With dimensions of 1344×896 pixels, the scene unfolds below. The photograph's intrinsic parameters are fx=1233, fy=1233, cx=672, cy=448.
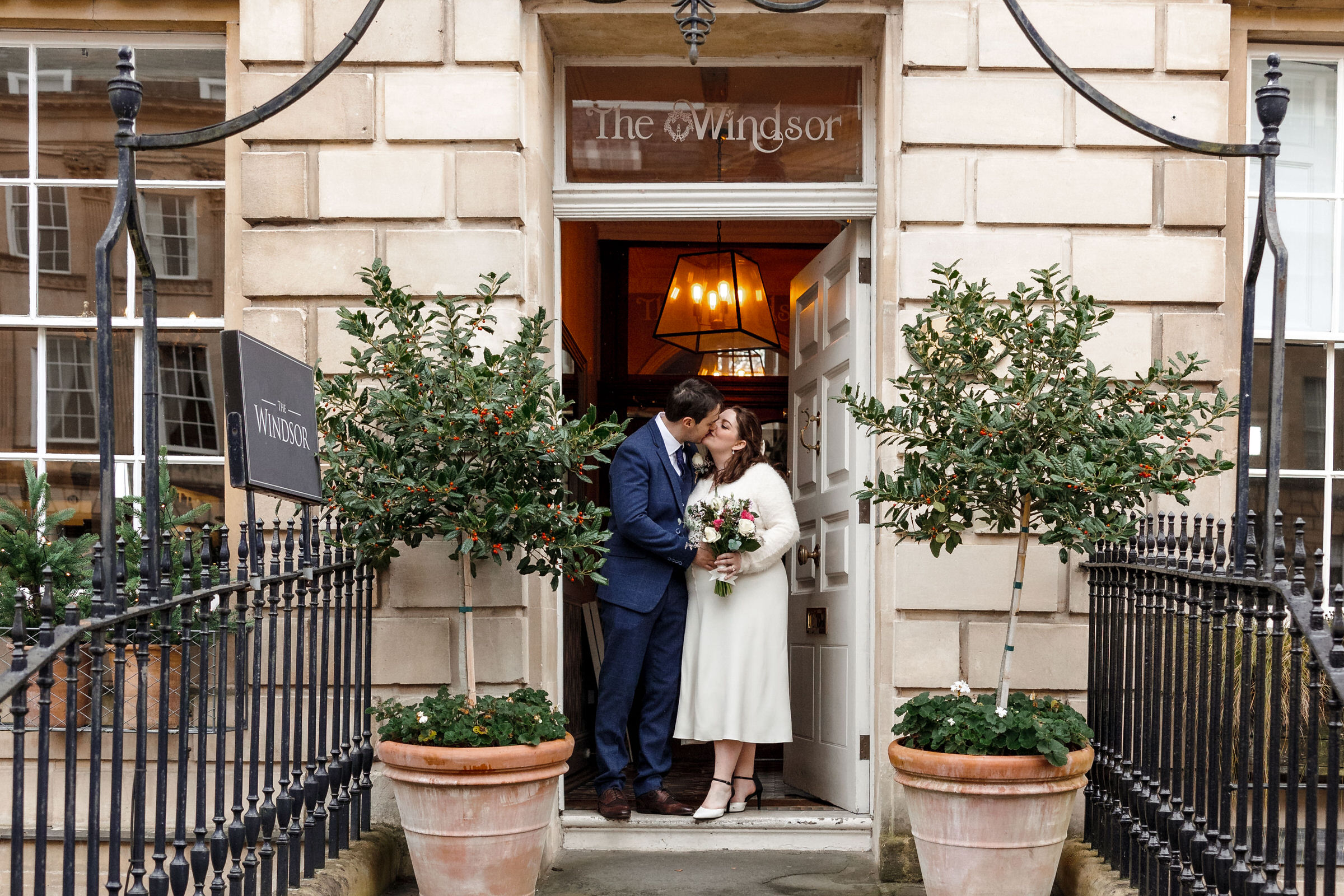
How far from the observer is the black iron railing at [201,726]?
110 inches

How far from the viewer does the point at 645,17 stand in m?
5.11

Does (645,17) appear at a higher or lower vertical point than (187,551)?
higher

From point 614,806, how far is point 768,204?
2641 mm

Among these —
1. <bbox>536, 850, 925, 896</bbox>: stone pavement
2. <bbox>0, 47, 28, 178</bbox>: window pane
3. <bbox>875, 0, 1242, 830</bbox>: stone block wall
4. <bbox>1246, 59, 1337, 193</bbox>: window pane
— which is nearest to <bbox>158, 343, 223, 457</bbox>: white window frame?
<bbox>0, 47, 28, 178</bbox>: window pane

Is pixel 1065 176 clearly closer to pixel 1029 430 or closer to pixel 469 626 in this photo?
pixel 1029 430

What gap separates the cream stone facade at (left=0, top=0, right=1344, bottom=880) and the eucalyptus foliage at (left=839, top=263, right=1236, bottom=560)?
704mm

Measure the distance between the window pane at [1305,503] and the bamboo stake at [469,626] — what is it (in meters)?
3.32

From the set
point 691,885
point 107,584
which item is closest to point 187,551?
point 107,584

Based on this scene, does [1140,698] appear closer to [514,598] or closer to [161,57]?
[514,598]

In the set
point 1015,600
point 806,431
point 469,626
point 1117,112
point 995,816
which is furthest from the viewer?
point 806,431

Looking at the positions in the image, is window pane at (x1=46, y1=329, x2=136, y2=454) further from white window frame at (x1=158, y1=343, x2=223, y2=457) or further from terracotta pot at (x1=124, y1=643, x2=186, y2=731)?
terracotta pot at (x1=124, y1=643, x2=186, y2=731)

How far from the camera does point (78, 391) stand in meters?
5.23

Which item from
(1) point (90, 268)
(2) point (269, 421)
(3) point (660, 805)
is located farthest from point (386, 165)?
(3) point (660, 805)

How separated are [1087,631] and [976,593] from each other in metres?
0.45
